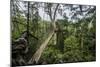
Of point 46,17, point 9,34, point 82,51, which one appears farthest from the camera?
point 82,51

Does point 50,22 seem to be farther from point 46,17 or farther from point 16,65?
point 16,65

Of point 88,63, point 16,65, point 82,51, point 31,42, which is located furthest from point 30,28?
point 88,63

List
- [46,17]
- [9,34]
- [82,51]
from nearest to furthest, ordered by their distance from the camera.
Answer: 1. [9,34]
2. [46,17]
3. [82,51]

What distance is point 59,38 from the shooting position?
1.87 metres

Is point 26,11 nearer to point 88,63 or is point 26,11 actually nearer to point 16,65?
point 16,65

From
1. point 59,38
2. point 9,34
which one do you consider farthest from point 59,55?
point 9,34

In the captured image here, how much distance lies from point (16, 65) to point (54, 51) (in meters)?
0.45

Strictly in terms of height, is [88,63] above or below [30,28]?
below

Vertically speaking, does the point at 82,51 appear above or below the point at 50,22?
below

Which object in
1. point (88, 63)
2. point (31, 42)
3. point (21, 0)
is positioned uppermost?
point (21, 0)

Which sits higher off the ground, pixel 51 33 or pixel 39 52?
pixel 51 33

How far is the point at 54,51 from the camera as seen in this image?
1.85 metres
